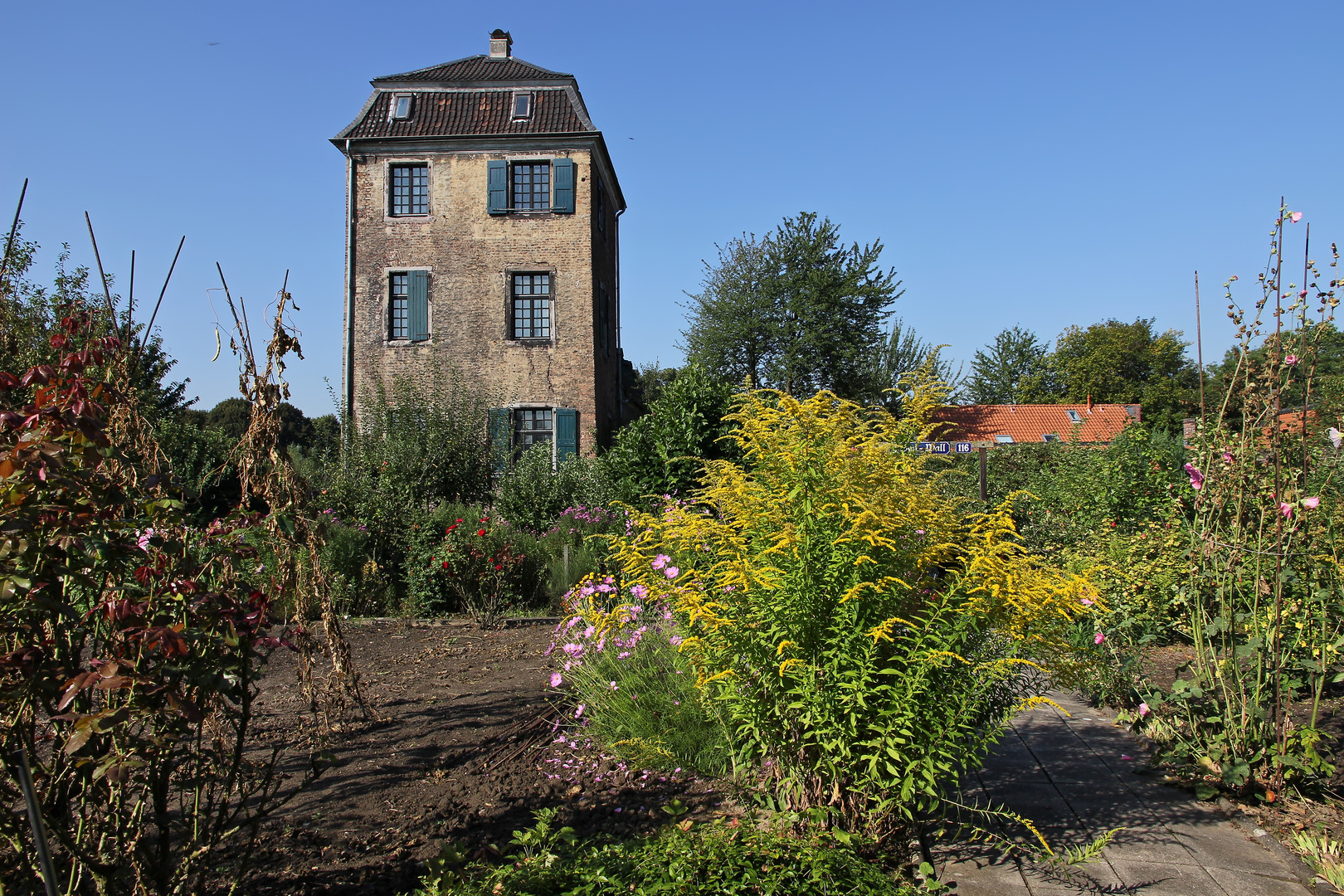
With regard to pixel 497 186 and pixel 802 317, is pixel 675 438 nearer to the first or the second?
pixel 497 186

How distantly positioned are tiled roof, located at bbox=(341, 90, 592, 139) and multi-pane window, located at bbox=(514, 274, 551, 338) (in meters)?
3.49

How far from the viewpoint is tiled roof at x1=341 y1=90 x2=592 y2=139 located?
19.0 m

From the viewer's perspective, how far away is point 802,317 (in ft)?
96.0

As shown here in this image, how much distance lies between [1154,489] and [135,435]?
10692mm

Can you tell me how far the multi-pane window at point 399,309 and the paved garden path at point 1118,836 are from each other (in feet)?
56.9

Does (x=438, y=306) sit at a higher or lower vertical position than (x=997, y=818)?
higher

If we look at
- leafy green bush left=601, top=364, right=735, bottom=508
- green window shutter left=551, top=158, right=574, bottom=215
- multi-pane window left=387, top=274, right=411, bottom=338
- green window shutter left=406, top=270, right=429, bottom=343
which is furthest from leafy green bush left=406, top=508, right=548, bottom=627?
green window shutter left=551, top=158, right=574, bottom=215

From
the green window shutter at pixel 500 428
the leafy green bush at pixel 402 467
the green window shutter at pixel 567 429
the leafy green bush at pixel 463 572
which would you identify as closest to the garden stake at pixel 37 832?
the leafy green bush at pixel 402 467

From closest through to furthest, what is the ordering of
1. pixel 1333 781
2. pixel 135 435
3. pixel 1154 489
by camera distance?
pixel 135 435 → pixel 1333 781 → pixel 1154 489

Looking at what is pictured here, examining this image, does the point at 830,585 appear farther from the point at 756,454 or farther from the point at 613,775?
the point at 613,775

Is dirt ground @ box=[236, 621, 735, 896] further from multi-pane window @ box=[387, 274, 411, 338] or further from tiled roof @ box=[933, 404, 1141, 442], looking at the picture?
tiled roof @ box=[933, 404, 1141, 442]

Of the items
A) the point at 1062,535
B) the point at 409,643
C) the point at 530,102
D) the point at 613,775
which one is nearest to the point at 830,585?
the point at 613,775

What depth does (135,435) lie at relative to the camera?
260cm

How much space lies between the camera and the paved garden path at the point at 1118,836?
2695 millimetres
